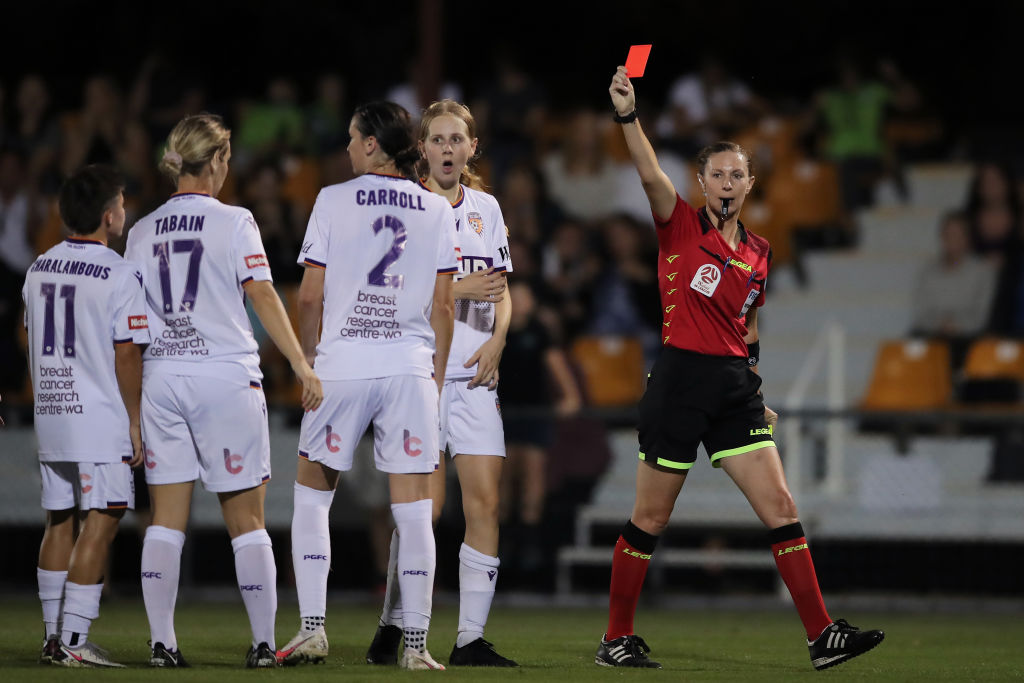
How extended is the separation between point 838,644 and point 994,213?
770 centimetres

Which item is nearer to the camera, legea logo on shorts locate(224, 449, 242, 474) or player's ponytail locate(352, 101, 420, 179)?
legea logo on shorts locate(224, 449, 242, 474)

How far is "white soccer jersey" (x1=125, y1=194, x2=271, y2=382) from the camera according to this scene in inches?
262

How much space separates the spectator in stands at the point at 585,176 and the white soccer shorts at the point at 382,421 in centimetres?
902

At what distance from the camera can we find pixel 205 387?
660 centimetres

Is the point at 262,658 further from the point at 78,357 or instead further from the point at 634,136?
the point at 634,136

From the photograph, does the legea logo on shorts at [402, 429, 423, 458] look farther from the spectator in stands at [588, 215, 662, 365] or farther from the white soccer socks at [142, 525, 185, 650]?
the spectator in stands at [588, 215, 662, 365]

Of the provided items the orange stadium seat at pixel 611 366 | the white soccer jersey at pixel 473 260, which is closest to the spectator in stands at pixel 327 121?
the orange stadium seat at pixel 611 366

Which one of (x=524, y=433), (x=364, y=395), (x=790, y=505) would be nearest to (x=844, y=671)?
(x=790, y=505)

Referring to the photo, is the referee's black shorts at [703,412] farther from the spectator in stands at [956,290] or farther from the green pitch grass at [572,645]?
the spectator in stands at [956,290]

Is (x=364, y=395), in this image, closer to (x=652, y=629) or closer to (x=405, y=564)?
(x=405, y=564)

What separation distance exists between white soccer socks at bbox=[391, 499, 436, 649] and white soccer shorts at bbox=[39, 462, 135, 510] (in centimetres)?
130

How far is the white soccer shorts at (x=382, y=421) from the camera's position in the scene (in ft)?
22.1

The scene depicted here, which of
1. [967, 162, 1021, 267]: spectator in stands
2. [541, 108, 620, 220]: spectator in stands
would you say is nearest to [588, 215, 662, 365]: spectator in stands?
[541, 108, 620, 220]: spectator in stands

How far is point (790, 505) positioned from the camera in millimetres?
7250
